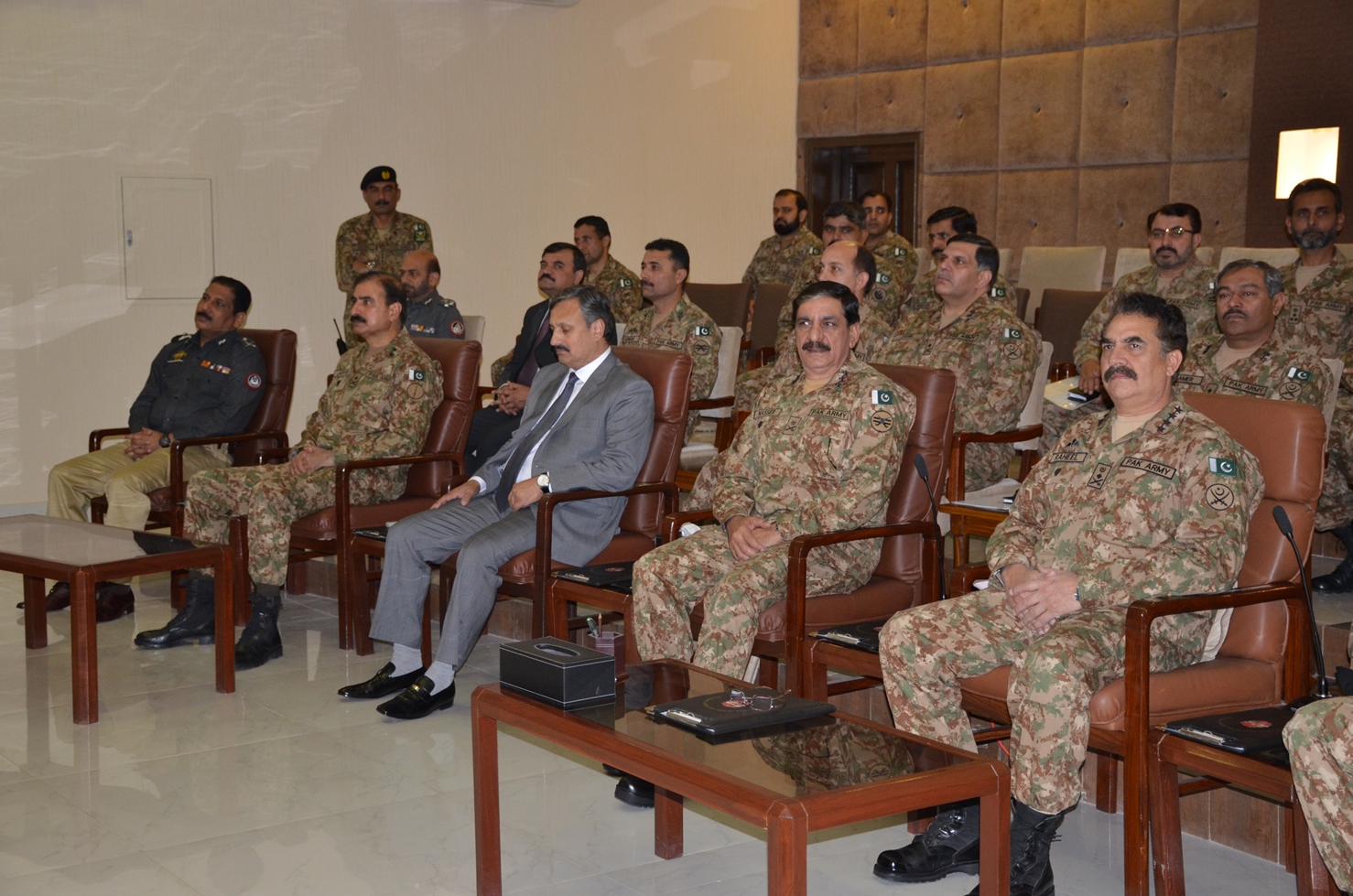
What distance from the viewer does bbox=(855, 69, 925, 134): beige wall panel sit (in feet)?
30.0

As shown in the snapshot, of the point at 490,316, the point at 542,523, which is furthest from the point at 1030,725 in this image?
the point at 490,316

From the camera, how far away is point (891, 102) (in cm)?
932

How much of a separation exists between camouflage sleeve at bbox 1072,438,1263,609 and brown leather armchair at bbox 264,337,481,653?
8.55 feet

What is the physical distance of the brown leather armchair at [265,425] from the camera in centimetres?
524

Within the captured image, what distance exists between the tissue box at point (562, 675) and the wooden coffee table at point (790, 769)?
0.08ft

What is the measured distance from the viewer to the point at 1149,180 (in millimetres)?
7977

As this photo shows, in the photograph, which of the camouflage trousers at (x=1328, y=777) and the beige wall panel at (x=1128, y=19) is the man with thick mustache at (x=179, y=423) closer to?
the camouflage trousers at (x=1328, y=777)

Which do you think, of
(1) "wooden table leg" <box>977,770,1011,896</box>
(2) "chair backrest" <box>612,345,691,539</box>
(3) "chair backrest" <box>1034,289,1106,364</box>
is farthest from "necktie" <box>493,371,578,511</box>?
(3) "chair backrest" <box>1034,289,1106,364</box>

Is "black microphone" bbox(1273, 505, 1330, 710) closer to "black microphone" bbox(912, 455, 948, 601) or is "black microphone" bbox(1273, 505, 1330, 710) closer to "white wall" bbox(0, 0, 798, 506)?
"black microphone" bbox(912, 455, 948, 601)

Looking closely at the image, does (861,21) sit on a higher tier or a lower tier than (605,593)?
higher

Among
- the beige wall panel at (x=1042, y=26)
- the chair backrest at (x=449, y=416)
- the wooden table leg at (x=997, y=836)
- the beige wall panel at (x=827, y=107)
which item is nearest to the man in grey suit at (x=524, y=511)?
the chair backrest at (x=449, y=416)

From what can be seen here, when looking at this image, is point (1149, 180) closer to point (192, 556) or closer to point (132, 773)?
point (192, 556)

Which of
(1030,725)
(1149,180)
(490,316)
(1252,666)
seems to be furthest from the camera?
(490,316)

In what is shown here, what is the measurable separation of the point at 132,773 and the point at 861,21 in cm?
751
